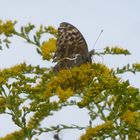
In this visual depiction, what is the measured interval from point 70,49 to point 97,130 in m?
1.48

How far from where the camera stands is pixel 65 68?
254 inches

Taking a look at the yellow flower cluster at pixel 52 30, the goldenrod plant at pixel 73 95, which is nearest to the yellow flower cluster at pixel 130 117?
the goldenrod plant at pixel 73 95

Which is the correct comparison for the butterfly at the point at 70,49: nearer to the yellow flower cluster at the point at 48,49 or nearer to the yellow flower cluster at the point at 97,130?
the yellow flower cluster at the point at 48,49

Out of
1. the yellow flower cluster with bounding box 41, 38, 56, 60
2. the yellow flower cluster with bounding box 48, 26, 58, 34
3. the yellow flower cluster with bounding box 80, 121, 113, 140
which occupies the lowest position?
the yellow flower cluster with bounding box 80, 121, 113, 140

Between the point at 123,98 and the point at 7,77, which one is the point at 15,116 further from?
the point at 123,98

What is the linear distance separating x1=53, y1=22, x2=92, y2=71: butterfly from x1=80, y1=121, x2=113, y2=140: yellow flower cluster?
982 mm

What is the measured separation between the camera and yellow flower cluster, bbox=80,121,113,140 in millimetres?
5816

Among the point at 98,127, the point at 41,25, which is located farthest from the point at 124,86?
the point at 41,25

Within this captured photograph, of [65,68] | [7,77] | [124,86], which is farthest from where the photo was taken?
[7,77]

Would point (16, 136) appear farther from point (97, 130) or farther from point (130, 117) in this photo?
point (130, 117)

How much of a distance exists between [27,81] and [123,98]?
161 centimetres

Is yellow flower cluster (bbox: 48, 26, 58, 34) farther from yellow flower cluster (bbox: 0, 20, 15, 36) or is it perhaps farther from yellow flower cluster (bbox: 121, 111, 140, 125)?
yellow flower cluster (bbox: 121, 111, 140, 125)

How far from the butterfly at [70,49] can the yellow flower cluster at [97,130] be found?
0.98 meters

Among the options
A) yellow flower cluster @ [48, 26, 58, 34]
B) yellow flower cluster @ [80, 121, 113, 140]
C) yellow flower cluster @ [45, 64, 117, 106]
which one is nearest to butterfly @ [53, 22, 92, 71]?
yellow flower cluster @ [45, 64, 117, 106]
